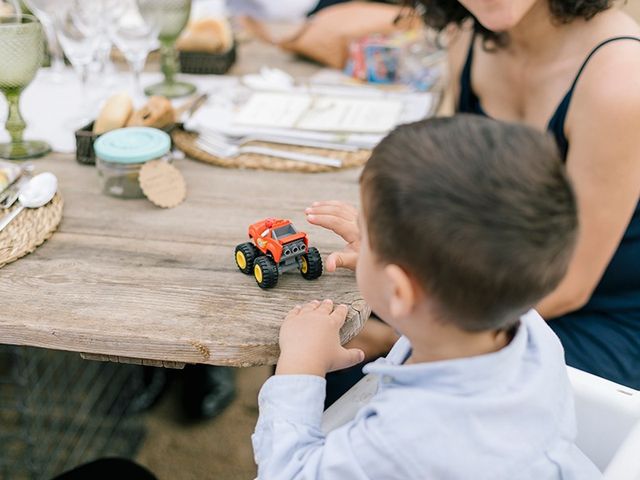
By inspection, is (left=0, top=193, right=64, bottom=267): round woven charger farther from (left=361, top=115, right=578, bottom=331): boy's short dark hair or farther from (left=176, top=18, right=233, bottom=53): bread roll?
(left=176, top=18, right=233, bottom=53): bread roll

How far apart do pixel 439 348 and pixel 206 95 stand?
1.08 metres

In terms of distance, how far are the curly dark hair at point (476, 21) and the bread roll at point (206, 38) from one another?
0.47m

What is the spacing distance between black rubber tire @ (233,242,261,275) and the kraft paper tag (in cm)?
25

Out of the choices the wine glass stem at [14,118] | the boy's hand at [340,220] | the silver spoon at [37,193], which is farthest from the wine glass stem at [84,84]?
the boy's hand at [340,220]

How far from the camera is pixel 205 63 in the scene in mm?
1959

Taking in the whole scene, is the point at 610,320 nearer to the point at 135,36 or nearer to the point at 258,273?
the point at 258,273

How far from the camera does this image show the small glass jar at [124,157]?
1261mm

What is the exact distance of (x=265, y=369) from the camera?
2.34m

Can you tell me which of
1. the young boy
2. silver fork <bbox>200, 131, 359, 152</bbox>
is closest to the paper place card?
silver fork <bbox>200, 131, 359, 152</bbox>

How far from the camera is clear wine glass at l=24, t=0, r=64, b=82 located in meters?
1.64

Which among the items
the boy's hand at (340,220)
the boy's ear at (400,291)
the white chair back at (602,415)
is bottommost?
the boy's hand at (340,220)

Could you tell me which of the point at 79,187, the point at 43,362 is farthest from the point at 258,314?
the point at 43,362

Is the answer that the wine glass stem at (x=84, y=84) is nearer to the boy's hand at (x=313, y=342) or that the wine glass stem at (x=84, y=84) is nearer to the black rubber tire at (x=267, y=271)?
the black rubber tire at (x=267, y=271)

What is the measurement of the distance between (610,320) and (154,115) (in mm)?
936
